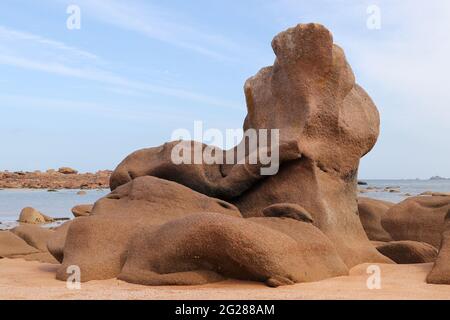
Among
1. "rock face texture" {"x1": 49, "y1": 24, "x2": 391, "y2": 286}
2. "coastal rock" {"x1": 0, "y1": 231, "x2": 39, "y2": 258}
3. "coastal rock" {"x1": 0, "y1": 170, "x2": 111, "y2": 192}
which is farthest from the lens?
"coastal rock" {"x1": 0, "y1": 170, "x2": 111, "y2": 192}

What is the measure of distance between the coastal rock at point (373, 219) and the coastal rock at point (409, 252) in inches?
63.6

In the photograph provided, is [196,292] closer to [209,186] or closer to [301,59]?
[209,186]

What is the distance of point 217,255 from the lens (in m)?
5.64

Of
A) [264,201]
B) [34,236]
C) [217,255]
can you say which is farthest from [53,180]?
[217,255]

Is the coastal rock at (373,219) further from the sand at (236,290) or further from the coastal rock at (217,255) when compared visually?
the coastal rock at (217,255)

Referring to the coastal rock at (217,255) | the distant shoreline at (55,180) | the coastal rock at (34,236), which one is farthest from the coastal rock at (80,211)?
the distant shoreline at (55,180)

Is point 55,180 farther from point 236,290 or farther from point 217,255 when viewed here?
point 236,290

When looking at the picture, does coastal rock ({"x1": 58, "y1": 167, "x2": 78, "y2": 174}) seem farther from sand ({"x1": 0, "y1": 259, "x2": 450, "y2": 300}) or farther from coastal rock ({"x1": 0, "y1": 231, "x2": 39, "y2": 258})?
sand ({"x1": 0, "y1": 259, "x2": 450, "y2": 300})

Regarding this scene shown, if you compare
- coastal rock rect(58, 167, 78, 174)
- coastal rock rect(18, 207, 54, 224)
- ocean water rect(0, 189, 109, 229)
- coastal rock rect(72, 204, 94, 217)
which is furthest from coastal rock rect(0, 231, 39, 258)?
coastal rock rect(58, 167, 78, 174)

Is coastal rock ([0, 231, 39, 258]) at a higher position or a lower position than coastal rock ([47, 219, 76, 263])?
lower

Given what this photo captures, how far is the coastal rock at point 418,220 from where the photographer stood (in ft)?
32.1

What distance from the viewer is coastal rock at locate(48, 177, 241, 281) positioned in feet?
20.5

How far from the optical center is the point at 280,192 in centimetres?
785

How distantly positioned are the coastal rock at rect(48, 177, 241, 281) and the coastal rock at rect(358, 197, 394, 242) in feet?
11.6
